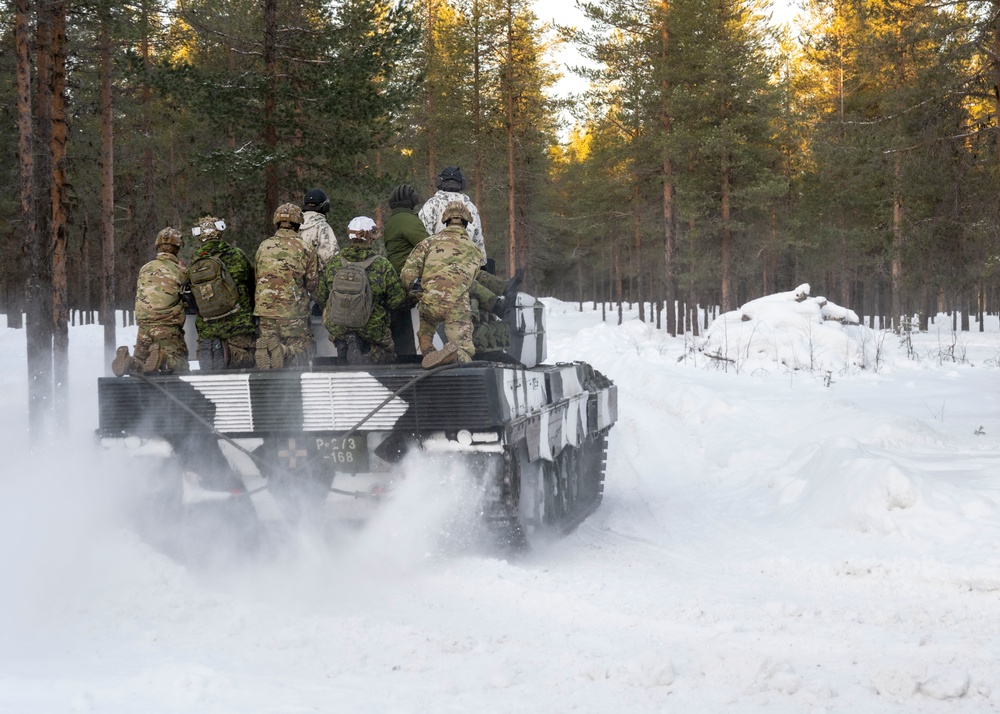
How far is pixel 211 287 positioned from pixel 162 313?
589 mm

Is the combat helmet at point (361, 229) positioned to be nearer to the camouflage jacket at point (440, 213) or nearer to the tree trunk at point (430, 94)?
the camouflage jacket at point (440, 213)

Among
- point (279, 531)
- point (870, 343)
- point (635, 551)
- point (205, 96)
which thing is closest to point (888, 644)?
point (635, 551)

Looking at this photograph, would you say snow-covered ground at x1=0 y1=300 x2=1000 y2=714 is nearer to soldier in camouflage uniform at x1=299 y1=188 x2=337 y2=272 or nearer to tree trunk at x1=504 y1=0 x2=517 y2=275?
soldier in camouflage uniform at x1=299 y1=188 x2=337 y2=272

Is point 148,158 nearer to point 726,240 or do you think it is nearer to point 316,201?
point 726,240

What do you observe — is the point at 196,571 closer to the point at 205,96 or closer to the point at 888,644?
A: the point at 888,644

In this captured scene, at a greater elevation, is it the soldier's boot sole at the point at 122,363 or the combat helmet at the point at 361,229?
the combat helmet at the point at 361,229

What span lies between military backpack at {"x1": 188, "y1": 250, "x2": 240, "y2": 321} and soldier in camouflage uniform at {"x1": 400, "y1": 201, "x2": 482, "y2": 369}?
1322 mm

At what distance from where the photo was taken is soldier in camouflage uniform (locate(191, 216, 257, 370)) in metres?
7.25

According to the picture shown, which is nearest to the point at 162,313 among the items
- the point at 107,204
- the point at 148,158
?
the point at 107,204

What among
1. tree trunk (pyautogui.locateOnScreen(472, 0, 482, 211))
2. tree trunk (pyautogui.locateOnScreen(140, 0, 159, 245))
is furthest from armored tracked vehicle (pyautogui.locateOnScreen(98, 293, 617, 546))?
tree trunk (pyautogui.locateOnScreen(472, 0, 482, 211))

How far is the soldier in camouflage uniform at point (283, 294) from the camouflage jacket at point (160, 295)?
2.52 ft

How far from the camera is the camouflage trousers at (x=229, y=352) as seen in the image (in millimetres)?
7375

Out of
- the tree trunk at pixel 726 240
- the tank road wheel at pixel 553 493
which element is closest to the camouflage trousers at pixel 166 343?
the tank road wheel at pixel 553 493

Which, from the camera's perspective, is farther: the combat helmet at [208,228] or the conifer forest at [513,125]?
the conifer forest at [513,125]
